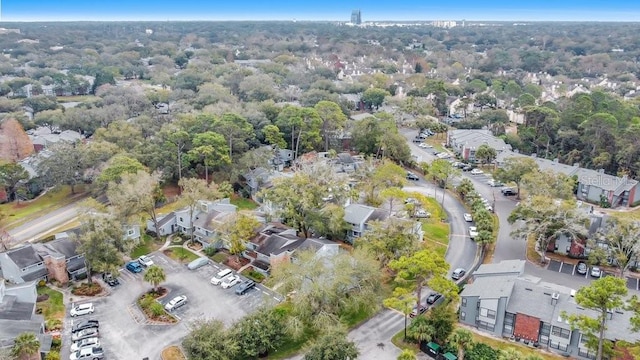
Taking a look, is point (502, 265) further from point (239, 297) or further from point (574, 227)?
point (239, 297)

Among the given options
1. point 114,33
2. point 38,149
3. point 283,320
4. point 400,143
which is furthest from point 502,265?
point 114,33

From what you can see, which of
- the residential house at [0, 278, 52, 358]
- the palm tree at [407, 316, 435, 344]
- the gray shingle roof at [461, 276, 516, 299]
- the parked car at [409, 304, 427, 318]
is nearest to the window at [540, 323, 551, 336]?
the gray shingle roof at [461, 276, 516, 299]

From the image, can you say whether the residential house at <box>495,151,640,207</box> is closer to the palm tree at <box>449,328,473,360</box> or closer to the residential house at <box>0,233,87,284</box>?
the palm tree at <box>449,328,473,360</box>

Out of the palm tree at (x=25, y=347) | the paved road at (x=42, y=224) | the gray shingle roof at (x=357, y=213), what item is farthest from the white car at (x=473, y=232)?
the paved road at (x=42, y=224)

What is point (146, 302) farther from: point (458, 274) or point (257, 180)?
point (458, 274)

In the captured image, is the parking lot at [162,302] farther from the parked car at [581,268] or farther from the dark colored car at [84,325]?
the parked car at [581,268]
